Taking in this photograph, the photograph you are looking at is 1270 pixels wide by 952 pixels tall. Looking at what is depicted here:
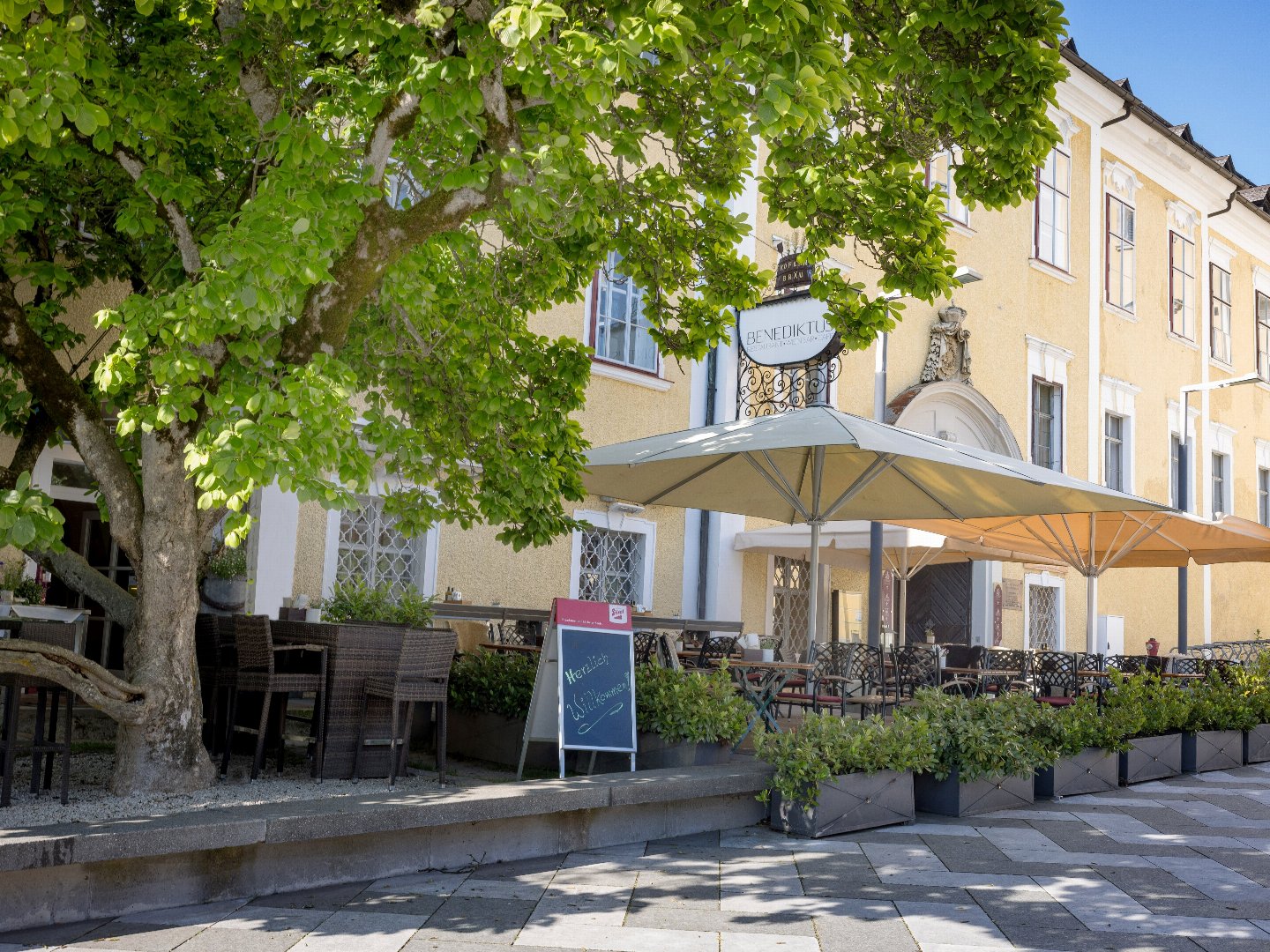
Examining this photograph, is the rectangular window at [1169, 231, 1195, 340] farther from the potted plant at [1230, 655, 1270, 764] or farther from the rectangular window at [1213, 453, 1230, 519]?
the potted plant at [1230, 655, 1270, 764]

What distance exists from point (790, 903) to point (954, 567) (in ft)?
46.1

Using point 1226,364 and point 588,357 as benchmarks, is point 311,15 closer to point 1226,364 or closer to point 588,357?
point 588,357

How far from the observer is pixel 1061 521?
1298 centimetres

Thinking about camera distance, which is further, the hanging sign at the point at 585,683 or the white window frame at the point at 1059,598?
the white window frame at the point at 1059,598

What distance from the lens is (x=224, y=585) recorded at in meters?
8.86

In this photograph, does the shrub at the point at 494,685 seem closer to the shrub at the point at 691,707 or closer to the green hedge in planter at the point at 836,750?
the shrub at the point at 691,707

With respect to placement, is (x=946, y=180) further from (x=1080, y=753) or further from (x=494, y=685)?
(x=494, y=685)

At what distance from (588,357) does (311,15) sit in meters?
3.02

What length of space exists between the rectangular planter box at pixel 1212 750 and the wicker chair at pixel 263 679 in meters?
7.63

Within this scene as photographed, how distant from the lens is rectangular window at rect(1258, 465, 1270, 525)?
26.7 meters

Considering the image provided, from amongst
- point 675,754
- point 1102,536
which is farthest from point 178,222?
point 1102,536

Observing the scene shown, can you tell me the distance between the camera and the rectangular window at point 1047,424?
65.0 ft

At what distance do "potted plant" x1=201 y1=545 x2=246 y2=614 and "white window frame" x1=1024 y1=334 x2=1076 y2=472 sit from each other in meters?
13.6

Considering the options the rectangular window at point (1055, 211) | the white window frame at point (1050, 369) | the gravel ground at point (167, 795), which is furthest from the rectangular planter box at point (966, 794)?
the rectangular window at point (1055, 211)
